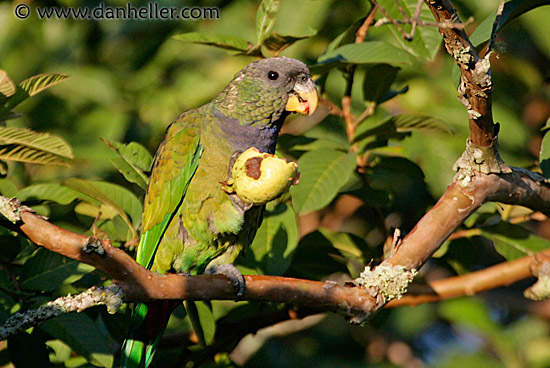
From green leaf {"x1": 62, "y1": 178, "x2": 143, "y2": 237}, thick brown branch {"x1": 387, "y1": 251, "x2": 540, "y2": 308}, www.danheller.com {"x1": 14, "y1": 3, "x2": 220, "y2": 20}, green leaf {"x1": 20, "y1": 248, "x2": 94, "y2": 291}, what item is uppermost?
www.danheller.com {"x1": 14, "y1": 3, "x2": 220, "y2": 20}

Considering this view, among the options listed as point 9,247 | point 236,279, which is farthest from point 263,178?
point 9,247

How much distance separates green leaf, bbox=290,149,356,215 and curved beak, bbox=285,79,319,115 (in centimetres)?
19

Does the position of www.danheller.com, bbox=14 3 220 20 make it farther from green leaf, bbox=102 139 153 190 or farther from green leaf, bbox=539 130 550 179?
green leaf, bbox=539 130 550 179

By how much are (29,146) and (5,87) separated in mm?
250

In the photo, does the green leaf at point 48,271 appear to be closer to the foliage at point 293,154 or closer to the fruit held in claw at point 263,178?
the foliage at point 293,154

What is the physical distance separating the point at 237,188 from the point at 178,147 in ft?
1.67

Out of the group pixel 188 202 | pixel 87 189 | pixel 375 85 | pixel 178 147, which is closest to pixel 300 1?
pixel 375 85

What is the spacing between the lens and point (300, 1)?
281 cm

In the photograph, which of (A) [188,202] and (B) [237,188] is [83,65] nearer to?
(A) [188,202]

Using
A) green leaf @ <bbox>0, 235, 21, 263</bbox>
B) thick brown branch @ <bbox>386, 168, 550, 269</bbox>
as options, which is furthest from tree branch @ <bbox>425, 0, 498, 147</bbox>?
green leaf @ <bbox>0, 235, 21, 263</bbox>

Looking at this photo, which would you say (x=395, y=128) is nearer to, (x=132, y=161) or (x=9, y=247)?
(x=132, y=161)

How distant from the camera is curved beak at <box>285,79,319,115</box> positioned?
238cm

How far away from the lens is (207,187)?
2.27 m

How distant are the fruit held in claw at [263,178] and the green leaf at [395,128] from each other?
614 millimetres
